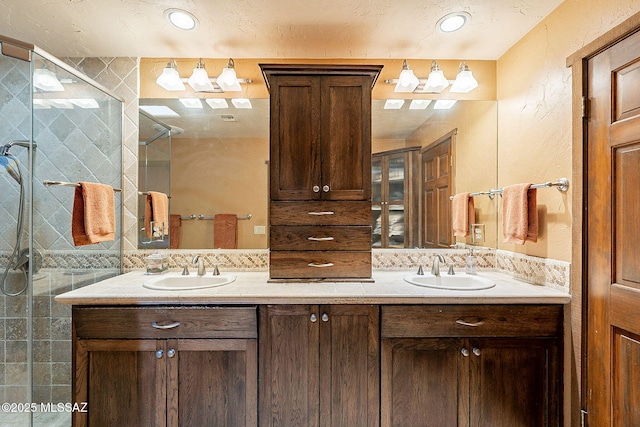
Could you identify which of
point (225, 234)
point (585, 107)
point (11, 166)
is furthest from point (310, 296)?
point (11, 166)

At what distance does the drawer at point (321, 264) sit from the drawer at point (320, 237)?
34mm

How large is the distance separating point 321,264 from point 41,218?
158 cm

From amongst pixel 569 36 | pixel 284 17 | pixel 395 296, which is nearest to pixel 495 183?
pixel 569 36

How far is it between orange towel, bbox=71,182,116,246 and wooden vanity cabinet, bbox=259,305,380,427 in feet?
3.48

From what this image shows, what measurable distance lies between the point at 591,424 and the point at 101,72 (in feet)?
11.1

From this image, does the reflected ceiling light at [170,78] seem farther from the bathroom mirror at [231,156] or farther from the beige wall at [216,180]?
the beige wall at [216,180]

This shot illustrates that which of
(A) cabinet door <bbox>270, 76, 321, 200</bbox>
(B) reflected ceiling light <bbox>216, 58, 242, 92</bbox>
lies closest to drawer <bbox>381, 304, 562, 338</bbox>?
(A) cabinet door <bbox>270, 76, 321, 200</bbox>

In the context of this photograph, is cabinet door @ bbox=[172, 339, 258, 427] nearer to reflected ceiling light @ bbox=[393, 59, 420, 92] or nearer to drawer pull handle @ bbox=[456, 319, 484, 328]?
drawer pull handle @ bbox=[456, 319, 484, 328]

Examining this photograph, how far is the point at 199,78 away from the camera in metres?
1.86

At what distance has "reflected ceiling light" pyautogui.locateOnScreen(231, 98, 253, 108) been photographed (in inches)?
77.5

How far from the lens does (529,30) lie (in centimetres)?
170

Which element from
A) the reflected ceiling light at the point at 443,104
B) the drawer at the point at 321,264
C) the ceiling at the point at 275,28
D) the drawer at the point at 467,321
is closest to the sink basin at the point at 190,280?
the drawer at the point at 321,264

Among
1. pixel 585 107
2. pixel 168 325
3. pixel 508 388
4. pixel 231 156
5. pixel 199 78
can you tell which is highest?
pixel 199 78

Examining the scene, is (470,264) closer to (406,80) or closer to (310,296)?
(310,296)
